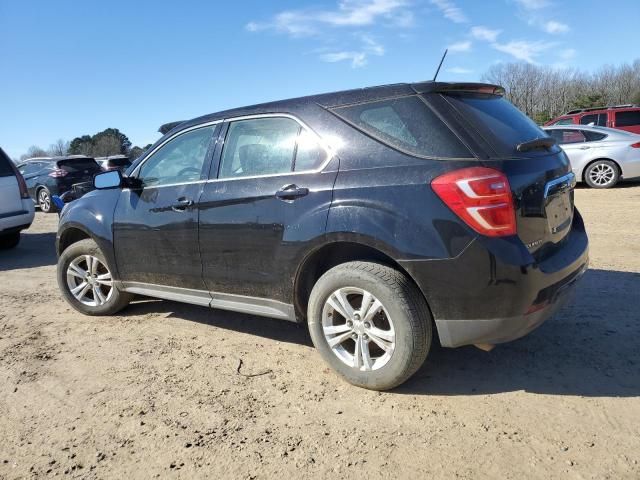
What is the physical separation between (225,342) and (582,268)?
263cm

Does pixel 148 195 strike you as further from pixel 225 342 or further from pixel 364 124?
pixel 364 124

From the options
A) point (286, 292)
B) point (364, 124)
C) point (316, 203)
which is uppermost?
point (364, 124)

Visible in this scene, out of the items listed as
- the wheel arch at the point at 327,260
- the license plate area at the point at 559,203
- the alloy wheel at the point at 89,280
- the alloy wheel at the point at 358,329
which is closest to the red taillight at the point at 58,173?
the alloy wheel at the point at 89,280

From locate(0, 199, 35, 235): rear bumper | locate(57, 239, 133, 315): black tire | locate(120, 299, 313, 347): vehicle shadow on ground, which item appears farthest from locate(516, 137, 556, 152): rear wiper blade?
locate(0, 199, 35, 235): rear bumper

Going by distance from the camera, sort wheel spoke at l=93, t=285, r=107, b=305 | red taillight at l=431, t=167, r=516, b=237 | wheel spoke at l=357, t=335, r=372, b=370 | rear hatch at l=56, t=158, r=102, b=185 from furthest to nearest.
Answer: rear hatch at l=56, t=158, r=102, b=185 < wheel spoke at l=93, t=285, r=107, b=305 < wheel spoke at l=357, t=335, r=372, b=370 < red taillight at l=431, t=167, r=516, b=237

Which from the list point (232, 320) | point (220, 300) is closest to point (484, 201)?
point (220, 300)

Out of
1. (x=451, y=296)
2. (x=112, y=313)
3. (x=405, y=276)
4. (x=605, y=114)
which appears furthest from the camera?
(x=605, y=114)

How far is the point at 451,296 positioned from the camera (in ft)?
9.40

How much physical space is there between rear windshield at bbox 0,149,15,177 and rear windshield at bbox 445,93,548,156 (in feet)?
26.6

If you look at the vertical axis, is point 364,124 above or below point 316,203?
above

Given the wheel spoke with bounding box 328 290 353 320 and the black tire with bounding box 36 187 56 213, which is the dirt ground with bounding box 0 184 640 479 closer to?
the wheel spoke with bounding box 328 290 353 320

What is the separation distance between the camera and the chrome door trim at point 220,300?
3.59 m

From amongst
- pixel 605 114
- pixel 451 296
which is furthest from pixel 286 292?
pixel 605 114

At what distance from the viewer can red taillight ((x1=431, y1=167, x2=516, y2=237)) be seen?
2.75 m
